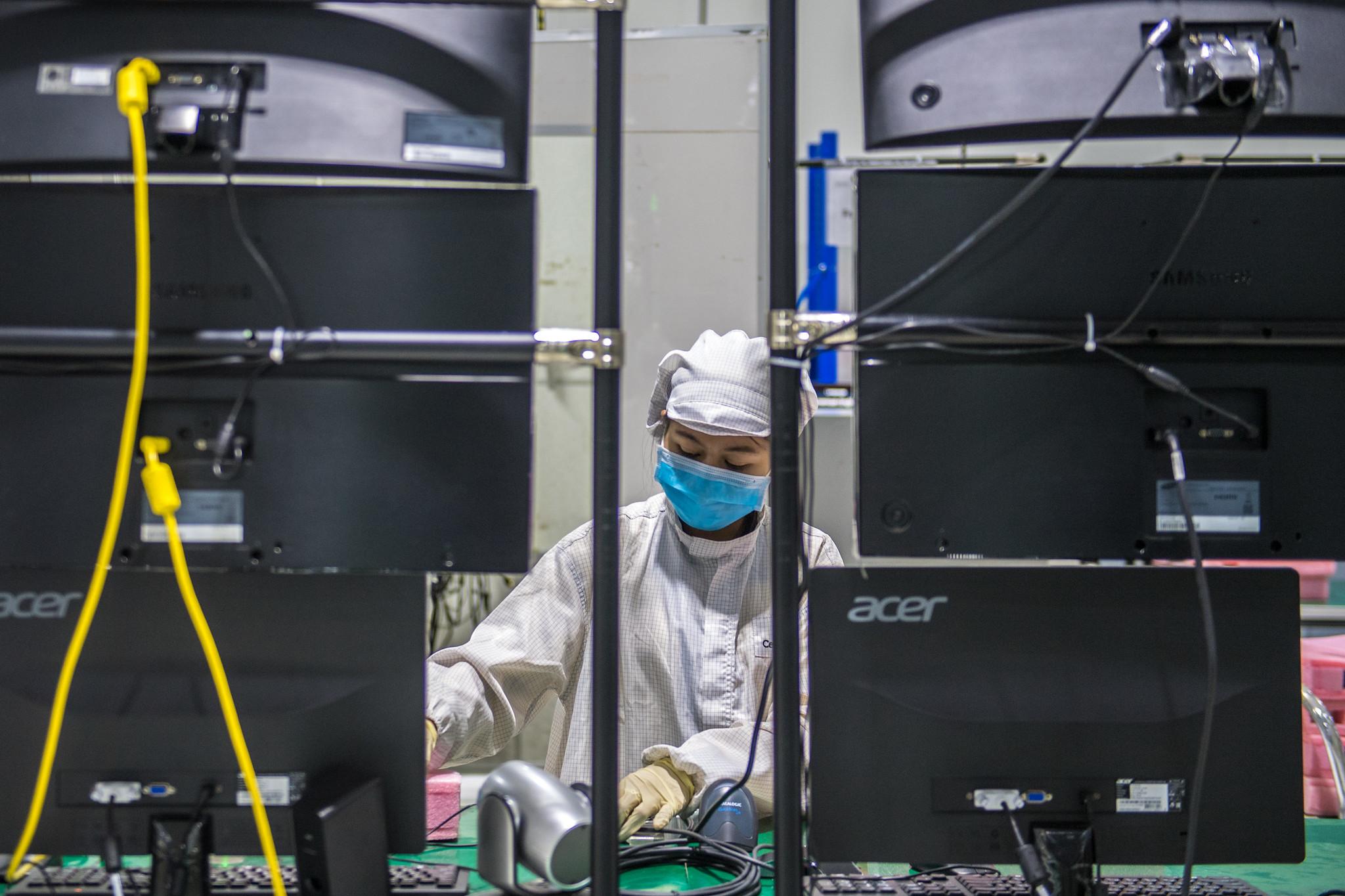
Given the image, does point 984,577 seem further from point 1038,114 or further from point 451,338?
point 451,338

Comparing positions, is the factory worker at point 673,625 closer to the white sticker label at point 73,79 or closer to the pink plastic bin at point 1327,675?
the pink plastic bin at point 1327,675

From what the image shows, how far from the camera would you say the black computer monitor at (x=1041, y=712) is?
2.55 ft

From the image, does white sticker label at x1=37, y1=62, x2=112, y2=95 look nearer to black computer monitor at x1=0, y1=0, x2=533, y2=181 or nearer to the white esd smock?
black computer monitor at x1=0, y1=0, x2=533, y2=181

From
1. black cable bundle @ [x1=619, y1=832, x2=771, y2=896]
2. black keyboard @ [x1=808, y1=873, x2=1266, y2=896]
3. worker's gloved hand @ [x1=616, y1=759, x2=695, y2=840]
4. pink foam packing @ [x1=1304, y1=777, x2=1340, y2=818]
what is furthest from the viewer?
worker's gloved hand @ [x1=616, y1=759, x2=695, y2=840]

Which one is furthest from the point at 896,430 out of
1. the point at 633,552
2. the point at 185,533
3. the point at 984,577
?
the point at 633,552

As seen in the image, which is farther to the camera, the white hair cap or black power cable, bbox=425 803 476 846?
the white hair cap

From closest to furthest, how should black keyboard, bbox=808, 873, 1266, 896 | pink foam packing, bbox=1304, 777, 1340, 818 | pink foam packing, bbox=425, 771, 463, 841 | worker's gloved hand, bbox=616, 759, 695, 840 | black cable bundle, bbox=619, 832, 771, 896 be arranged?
black keyboard, bbox=808, 873, 1266, 896, black cable bundle, bbox=619, 832, 771, 896, pink foam packing, bbox=425, 771, 463, 841, pink foam packing, bbox=1304, 777, 1340, 818, worker's gloved hand, bbox=616, 759, 695, 840

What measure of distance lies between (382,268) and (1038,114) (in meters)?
0.51

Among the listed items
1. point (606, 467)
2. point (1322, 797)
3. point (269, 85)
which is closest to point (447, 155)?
point (269, 85)

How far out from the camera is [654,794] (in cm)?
138

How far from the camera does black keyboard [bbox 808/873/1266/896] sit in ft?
2.77

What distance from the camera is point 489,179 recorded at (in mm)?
773

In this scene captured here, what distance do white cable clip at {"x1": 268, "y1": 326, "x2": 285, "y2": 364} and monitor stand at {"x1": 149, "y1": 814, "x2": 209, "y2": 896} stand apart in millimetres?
350

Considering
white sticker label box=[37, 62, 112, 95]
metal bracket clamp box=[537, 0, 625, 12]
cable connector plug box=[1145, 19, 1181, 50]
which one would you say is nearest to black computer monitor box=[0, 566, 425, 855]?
white sticker label box=[37, 62, 112, 95]
